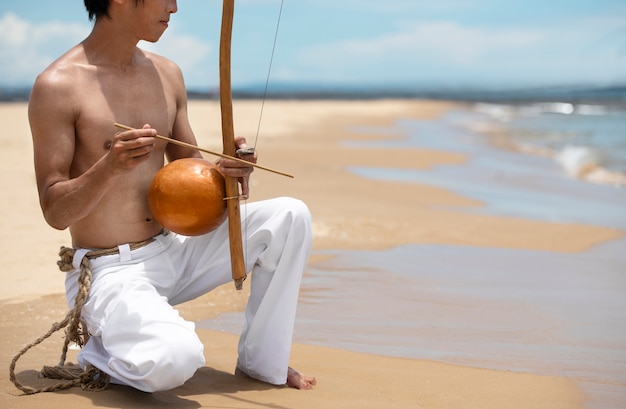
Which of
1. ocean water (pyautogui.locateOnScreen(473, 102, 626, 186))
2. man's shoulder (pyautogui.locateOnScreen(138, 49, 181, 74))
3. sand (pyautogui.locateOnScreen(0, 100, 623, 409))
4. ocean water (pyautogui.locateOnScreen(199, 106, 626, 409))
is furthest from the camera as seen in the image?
ocean water (pyautogui.locateOnScreen(473, 102, 626, 186))

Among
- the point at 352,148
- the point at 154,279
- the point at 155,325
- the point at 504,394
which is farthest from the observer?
the point at 352,148

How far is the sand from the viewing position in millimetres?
3271

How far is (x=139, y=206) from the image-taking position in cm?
335

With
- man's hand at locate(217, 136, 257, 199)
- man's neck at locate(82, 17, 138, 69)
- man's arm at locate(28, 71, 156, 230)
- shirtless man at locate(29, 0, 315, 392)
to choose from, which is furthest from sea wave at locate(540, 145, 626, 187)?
man's arm at locate(28, 71, 156, 230)

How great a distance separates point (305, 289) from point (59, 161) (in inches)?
98.4

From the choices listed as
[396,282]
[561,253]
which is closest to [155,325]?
[396,282]

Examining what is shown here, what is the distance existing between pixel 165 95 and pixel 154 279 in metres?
0.77

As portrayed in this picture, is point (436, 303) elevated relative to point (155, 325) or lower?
lower

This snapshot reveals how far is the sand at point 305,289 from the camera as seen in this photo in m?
3.27

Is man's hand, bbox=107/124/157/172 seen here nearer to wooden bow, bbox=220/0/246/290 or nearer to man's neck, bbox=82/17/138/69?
wooden bow, bbox=220/0/246/290

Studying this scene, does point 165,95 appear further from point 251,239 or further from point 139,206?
point 251,239

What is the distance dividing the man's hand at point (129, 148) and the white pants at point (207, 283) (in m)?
0.48

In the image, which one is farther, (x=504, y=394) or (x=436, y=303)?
(x=436, y=303)

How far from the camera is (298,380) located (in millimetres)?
3406
